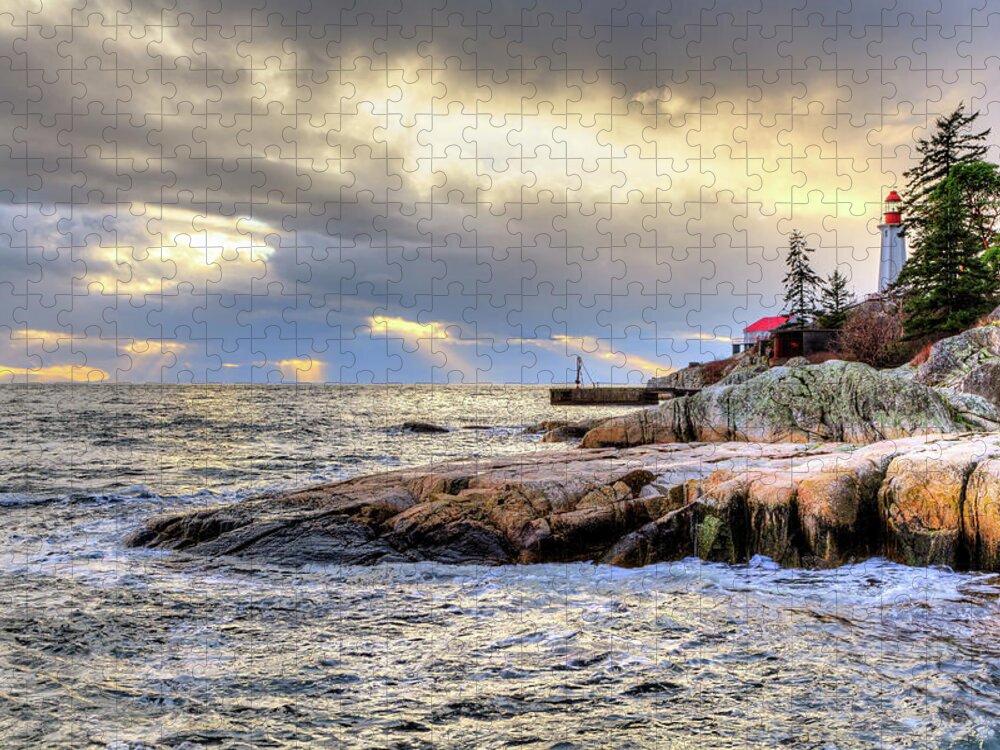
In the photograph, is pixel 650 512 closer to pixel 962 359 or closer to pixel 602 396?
pixel 962 359

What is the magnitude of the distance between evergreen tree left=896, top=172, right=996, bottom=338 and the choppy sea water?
31.8 meters

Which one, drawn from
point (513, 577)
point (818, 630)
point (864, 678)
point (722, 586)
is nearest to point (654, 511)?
point (722, 586)

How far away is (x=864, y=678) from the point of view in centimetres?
573

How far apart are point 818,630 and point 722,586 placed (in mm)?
1778

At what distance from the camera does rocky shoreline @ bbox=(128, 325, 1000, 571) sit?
9.48m

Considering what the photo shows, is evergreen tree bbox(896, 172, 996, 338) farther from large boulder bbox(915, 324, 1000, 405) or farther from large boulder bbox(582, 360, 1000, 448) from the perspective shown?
large boulder bbox(582, 360, 1000, 448)

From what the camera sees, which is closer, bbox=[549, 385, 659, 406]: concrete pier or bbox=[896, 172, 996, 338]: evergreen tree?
bbox=[896, 172, 996, 338]: evergreen tree

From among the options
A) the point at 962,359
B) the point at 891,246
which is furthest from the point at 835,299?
the point at 962,359

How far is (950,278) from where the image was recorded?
1366 inches

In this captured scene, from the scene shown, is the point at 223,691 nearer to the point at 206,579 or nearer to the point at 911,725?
the point at 206,579

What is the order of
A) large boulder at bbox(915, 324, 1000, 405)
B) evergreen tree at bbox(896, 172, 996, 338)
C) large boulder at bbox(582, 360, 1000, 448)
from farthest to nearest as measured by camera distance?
evergreen tree at bbox(896, 172, 996, 338) < large boulder at bbox(915, 324, 1000, 405) < large boulder at bbox(582, 360, 1000, 448)

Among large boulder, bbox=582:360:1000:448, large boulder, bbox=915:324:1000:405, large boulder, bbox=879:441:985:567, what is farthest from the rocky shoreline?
large boulder, bbox=915:324:1000:405

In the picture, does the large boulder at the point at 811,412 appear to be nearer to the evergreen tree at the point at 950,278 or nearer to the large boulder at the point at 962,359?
the large boulder at the point at 962,359

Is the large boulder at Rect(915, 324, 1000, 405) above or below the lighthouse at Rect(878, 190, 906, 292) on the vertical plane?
below
